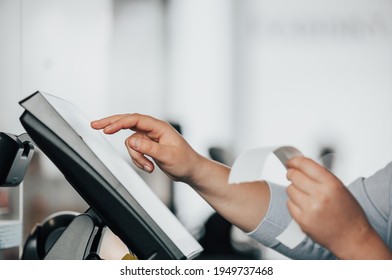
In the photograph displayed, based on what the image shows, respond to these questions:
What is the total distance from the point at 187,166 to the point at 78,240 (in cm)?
21

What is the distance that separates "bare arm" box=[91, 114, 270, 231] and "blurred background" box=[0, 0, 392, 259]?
1.73 meters

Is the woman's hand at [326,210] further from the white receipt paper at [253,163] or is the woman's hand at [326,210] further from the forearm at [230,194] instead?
the forearm at [230,194]

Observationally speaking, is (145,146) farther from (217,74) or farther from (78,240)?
(217,74)

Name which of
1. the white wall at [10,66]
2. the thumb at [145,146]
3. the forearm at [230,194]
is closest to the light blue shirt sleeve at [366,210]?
the forearm at [230,194]

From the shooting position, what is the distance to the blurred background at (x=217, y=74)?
2730mm

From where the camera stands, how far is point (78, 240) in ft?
2.14

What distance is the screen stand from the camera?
65cm

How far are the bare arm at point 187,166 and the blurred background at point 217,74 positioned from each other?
5.67ft

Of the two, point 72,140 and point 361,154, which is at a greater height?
point 72,140

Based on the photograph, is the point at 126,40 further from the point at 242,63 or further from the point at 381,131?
the point at 381,131

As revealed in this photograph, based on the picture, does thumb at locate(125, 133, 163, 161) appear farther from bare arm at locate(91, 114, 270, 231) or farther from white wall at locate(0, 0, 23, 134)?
white wall at locate(0, 0, 23, 134)

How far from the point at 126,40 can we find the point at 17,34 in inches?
22.1

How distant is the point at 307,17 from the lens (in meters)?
2.78
